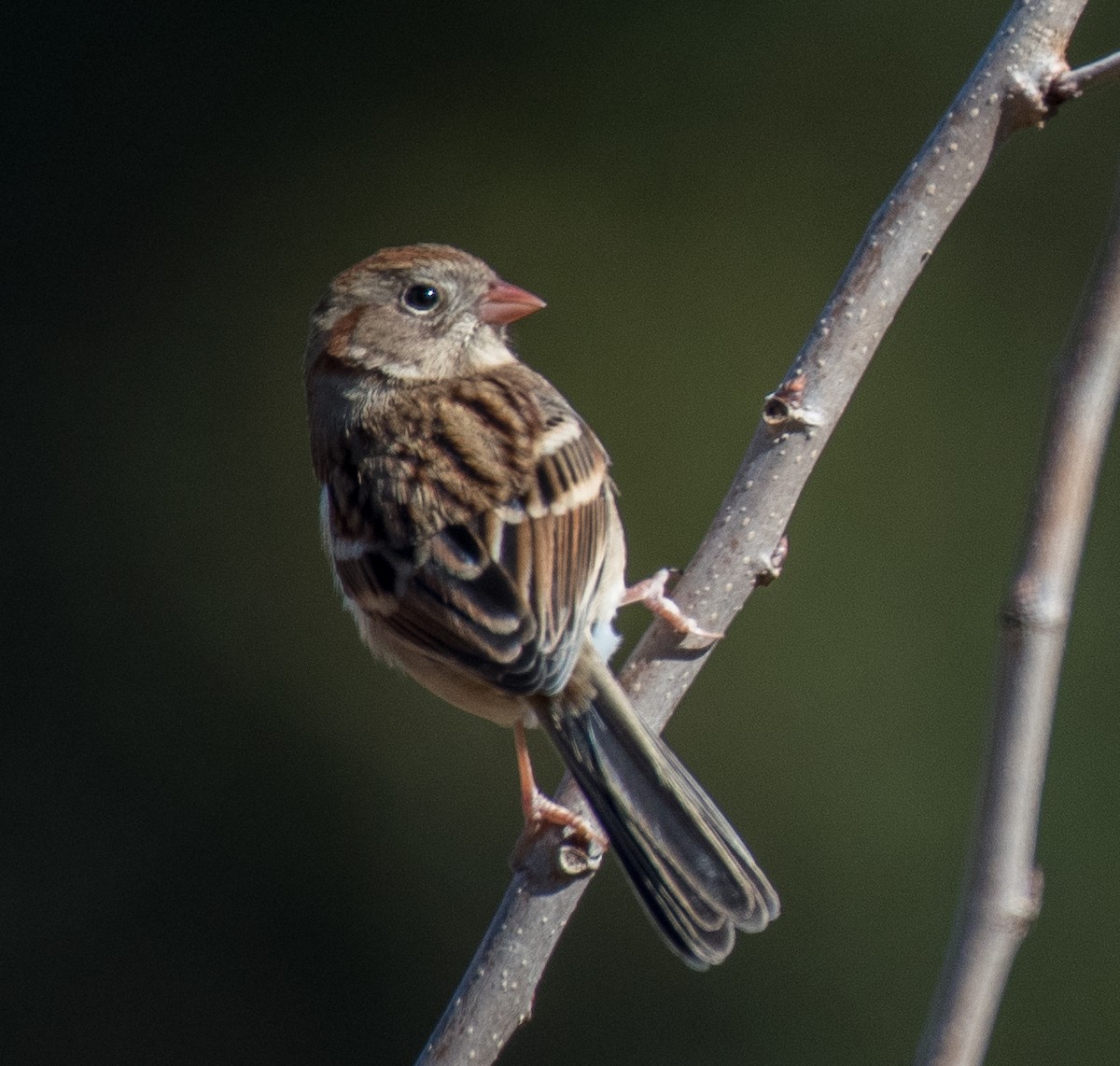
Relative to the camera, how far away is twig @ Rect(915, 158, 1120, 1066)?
1.44 m

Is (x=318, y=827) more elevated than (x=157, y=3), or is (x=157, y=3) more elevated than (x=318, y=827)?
(x=157, y=3)

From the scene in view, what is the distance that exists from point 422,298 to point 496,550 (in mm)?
651

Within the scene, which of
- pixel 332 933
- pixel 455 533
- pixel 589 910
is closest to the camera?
pixel 455 533

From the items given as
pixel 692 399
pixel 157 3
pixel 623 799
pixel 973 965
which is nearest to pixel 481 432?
pixel 623 799

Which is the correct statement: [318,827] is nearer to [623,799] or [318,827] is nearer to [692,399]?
[692,399]

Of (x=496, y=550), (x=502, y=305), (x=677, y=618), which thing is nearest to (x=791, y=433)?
(x=677, y=618)

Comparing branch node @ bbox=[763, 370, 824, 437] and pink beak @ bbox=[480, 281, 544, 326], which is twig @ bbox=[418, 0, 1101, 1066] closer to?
branch node @ bbox=[763, 370, 824, 437]

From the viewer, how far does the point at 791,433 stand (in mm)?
1924

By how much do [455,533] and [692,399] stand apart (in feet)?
5.88

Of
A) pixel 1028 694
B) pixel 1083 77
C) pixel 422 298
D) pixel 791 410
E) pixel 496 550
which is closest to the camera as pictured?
pixel 1028 694

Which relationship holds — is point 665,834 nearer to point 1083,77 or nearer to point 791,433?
point 791,433

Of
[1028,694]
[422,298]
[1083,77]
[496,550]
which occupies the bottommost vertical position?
[496,550]

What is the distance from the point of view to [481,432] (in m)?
2.41

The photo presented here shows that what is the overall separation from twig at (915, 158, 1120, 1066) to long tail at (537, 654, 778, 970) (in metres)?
0.41
